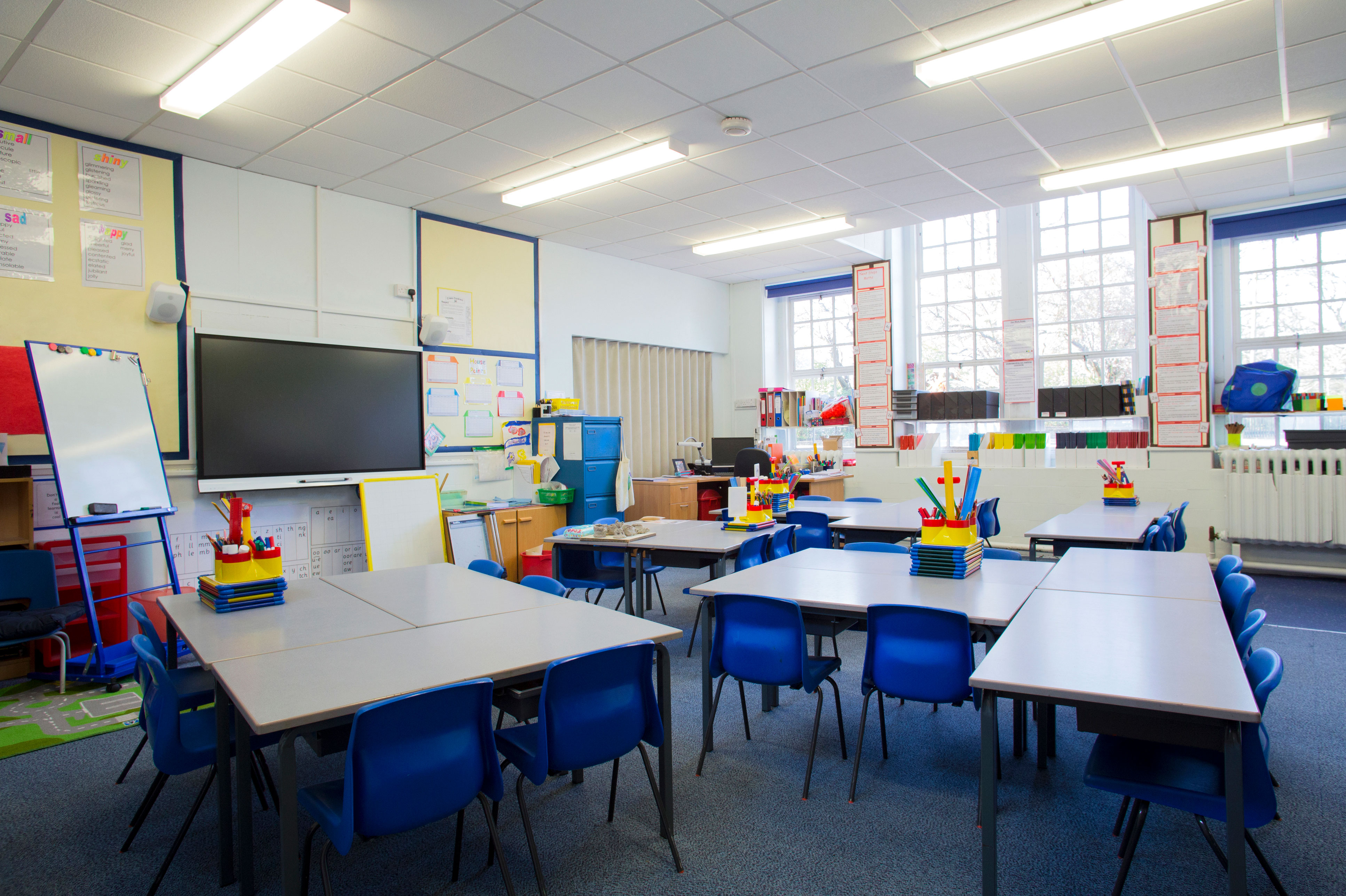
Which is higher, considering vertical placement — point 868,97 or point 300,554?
point 868,97

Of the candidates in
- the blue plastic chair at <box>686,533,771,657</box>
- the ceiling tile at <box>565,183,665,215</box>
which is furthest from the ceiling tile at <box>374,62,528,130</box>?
the blue plastic chair at <box>686,533,771,657</box>

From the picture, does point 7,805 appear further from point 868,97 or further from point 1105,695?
point 868,97

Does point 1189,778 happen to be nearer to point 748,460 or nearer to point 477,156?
point 477,156

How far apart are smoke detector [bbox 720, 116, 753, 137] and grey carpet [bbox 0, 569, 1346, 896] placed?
3541mm

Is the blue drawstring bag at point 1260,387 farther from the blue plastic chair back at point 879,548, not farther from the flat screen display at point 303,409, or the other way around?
the flat screen display at point 303,409

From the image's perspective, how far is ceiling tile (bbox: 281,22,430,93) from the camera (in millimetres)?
3557

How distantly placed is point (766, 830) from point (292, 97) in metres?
4.44

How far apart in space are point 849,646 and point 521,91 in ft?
12.8

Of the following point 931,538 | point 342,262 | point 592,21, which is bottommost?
point 931,538

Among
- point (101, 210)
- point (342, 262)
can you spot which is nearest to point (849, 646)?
point (342, 262)

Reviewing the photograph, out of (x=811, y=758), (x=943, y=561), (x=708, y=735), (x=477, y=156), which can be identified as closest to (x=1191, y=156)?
(x=943, y=561)

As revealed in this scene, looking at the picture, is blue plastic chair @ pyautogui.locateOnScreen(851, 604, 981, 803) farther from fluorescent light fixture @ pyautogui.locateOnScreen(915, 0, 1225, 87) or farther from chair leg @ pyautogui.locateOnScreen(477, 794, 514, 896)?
fluorescent light fixture @ pyautogui.locateOnScreen(915, 0, 1225, 87)

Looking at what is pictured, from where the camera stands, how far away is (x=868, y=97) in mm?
4309

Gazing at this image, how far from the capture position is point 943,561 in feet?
10.8
